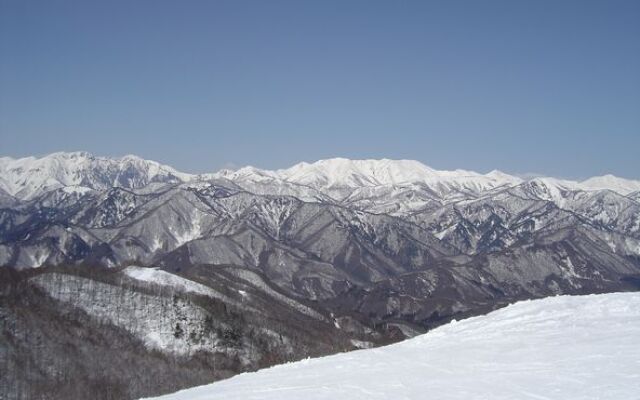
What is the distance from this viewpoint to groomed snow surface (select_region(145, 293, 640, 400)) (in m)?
26.1

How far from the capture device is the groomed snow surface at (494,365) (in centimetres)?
2611

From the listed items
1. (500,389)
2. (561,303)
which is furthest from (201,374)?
(500,389)

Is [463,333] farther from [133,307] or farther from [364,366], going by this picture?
[133,307]

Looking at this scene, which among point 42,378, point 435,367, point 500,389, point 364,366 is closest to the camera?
point 500,389

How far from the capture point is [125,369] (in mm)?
153500

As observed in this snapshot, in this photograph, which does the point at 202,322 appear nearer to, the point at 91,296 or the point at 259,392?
the point at 91,296

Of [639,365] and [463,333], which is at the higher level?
[463,333]

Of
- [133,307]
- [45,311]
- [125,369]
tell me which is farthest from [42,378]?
[133,307]

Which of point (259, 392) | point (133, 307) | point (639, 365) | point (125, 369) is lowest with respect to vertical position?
point (639, 365)

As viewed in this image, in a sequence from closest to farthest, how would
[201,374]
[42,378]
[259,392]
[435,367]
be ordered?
[259,392]
[435,367]
[42,378]
[201,374]

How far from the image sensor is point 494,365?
101 ft

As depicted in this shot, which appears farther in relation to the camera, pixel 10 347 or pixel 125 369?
pixel 125 369

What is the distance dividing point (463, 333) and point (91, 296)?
173 metres

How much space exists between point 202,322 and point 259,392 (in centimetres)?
17292
